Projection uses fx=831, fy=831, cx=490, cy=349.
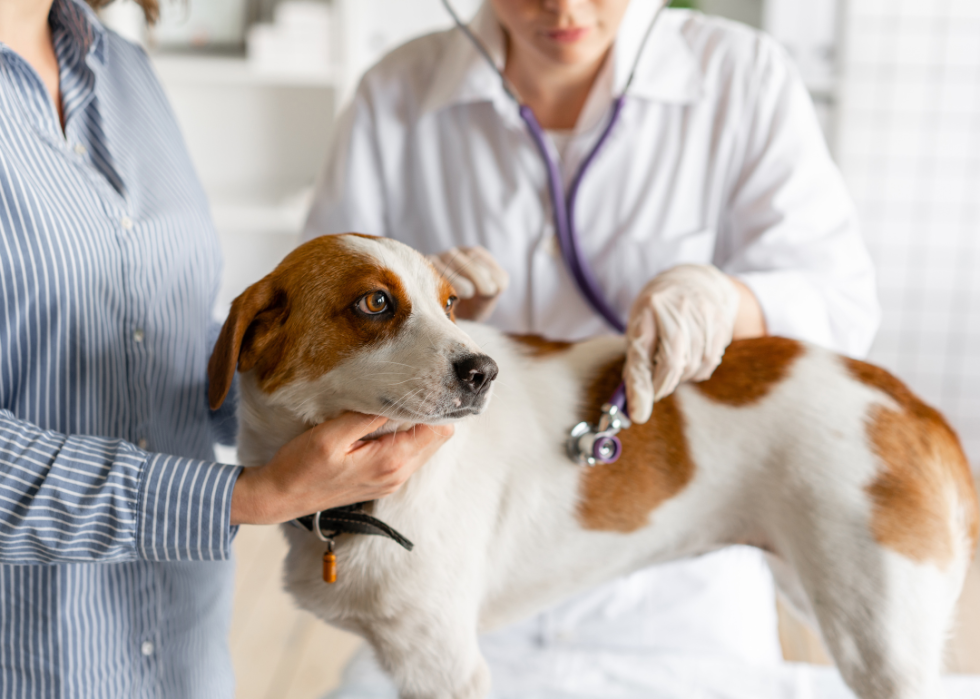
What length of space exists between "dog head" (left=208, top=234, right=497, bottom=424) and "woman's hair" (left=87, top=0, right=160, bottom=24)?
44 cm

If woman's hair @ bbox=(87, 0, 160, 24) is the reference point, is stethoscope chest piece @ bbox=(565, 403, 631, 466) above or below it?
below

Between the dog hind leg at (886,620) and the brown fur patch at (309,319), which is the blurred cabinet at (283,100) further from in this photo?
the dog hind leg at (886,620)

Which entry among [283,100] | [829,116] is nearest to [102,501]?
[283,100]

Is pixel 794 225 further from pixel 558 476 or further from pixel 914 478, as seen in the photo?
pixel 558 476

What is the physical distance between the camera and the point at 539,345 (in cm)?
112

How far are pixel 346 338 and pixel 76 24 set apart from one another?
56cm

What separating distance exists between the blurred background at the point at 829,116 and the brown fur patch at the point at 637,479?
2.12m

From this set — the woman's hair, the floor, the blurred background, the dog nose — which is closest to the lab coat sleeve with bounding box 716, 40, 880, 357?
the dog nose

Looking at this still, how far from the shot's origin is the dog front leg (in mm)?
959

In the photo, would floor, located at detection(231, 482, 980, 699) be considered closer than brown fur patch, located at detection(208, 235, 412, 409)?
No

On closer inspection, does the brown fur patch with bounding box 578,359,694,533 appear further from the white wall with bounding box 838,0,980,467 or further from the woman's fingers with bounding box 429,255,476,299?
the white wall with bounding box 838,0,980,467

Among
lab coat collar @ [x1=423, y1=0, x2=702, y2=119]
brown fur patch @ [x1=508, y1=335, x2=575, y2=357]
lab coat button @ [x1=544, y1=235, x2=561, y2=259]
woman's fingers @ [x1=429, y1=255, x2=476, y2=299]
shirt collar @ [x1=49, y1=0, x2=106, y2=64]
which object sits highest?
shirt collar @ [x1=49, y1=0, x2=106, y2=64]

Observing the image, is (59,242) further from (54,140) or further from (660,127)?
(660,127)

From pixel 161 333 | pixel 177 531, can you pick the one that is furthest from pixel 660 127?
pixel 177 531
